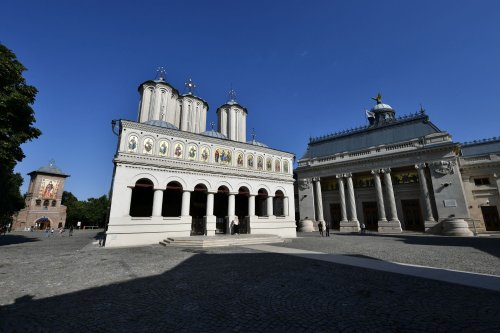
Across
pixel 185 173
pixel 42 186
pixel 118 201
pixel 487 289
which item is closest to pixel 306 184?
pixel 185 173

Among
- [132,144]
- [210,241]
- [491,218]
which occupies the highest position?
[132,144]

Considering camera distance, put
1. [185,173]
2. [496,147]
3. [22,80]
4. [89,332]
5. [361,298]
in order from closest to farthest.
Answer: [89,332] < [361,298] < [22,80] < [185,173] < [496,147]

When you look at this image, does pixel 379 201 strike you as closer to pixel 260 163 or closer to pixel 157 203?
pixel 260 163

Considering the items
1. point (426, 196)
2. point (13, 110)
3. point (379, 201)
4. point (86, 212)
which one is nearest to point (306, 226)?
point (379, 201)

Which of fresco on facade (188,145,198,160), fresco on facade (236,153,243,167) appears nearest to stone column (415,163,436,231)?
fresco on facade (236,153,243,167)

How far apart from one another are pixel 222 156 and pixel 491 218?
125 feet

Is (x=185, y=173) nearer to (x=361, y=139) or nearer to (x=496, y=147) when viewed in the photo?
(x=361, y=139)

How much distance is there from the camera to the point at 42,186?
61.4 metres

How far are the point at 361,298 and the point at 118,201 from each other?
773 inches

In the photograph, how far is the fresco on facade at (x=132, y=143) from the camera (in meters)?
20.9

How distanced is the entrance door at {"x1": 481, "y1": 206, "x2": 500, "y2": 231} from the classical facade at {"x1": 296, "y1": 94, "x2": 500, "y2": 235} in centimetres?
14

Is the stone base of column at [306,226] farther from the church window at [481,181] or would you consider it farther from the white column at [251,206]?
the church window at [481,181]

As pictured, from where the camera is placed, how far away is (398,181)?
36125 millimetres

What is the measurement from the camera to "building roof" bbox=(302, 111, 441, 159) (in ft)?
117
